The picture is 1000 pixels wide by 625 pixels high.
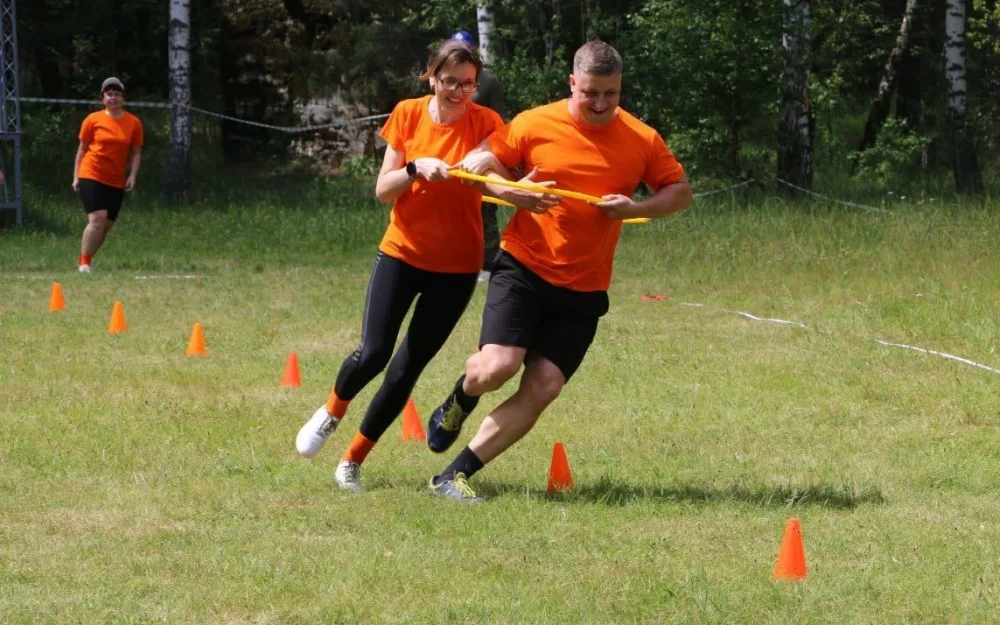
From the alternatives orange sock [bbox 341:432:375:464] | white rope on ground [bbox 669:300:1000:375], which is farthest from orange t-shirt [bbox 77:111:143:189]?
orange sock [bbox 341:432:375:464]

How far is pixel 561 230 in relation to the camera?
248 inches

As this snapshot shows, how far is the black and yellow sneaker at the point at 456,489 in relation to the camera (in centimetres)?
651

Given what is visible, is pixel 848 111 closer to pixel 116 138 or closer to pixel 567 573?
pixel 116 138

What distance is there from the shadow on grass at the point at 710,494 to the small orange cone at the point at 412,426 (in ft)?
3.84

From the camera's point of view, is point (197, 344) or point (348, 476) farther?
point (197, 344)

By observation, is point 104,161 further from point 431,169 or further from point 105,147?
point 431,169

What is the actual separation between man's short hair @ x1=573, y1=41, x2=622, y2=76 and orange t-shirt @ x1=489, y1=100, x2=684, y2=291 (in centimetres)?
29

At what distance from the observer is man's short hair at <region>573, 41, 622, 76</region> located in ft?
19.9

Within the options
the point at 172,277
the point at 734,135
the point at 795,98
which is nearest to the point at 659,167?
the point at 172,277

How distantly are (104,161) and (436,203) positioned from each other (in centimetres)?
989

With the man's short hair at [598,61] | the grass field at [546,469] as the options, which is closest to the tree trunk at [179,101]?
the grass field at [546,469]

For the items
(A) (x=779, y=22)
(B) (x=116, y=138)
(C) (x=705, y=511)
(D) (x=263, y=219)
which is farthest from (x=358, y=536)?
(A) (x=779, y=22)

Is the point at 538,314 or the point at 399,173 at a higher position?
the point at 399,173

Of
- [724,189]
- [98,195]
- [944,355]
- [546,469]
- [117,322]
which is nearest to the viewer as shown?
[546,469]
